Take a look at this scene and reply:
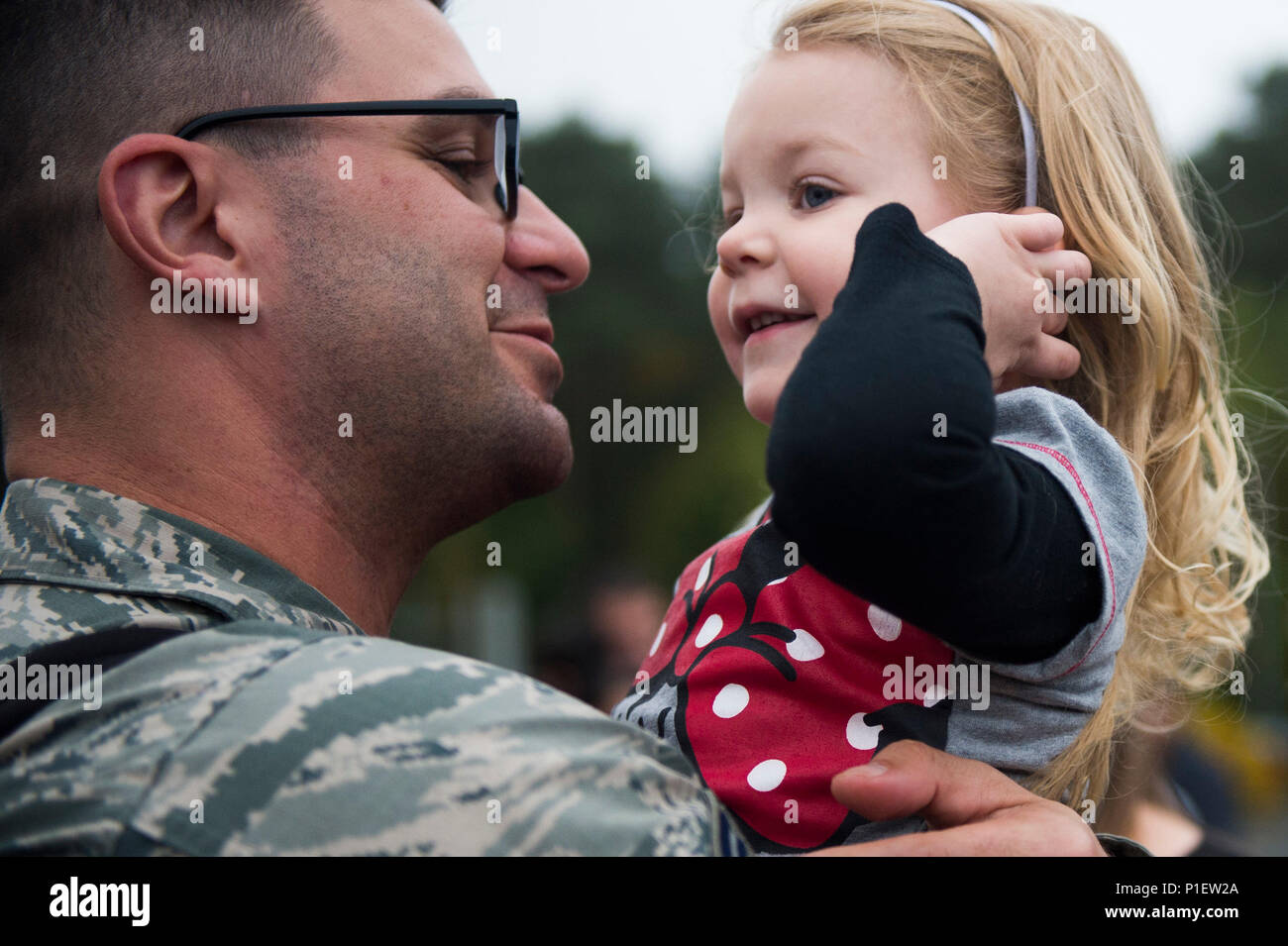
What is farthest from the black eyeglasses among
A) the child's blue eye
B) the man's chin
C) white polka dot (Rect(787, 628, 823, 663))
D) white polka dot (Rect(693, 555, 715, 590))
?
white polka dot (Rect(787, 628, 823, 663))

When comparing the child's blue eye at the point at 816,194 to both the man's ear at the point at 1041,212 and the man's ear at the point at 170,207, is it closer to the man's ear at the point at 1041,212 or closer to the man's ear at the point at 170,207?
the man's ear at the point at 1041,212

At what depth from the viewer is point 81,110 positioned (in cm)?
211

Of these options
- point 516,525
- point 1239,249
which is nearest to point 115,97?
point 1239,249

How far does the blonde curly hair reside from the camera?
7.11 ft

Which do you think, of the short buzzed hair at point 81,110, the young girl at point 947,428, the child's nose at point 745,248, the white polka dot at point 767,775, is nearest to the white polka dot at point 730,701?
the young girl at point 947,428

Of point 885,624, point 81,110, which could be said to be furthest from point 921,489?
point 81,110

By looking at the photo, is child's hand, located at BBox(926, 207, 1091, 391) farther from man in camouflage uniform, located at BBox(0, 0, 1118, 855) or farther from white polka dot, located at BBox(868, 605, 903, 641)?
man in camouflage uniform, located at BBox(0, 0, 1118, 855)

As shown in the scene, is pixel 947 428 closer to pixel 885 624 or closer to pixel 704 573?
pixel 885 624

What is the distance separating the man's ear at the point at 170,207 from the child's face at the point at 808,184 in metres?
0.99

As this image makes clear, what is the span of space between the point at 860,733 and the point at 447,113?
4.92 feet

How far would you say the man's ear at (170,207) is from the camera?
2029mm

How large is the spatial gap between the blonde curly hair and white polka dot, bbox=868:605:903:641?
43 cm
